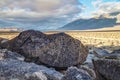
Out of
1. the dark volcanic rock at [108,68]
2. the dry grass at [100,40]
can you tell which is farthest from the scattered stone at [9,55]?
the dry grass at [100,40]

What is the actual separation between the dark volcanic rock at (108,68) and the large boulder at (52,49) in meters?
7.57

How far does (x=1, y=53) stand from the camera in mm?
13781

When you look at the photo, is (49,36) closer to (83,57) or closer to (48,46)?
Result: (48,46)

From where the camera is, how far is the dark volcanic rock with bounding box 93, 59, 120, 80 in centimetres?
650

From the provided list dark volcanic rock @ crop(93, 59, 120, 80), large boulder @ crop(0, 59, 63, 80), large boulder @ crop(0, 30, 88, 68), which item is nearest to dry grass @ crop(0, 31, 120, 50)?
large boulder @ crop(0, 30, 88, 68)

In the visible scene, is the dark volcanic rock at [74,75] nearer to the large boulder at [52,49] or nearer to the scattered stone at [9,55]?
the scattered stone at [9,55]

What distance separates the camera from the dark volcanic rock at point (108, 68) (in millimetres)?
6500

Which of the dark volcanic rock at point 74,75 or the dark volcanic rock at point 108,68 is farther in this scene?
the dark volcanic rock at point 74,75

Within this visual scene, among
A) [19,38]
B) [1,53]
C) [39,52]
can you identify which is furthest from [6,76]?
[19,38]

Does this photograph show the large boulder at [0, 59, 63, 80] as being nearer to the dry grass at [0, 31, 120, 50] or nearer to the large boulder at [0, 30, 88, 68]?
the large boulder at [0, 30, 88, 68]

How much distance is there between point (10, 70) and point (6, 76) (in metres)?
0.35

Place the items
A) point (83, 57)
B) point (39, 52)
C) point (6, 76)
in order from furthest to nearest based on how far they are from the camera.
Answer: point (83, 57), point (39, 52), point (6, 76)

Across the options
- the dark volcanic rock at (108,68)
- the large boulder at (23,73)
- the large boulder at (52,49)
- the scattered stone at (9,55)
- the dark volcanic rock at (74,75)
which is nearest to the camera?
the dark volcanic rock at (108,68)

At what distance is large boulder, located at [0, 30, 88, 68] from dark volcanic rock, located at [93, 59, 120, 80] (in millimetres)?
7570
